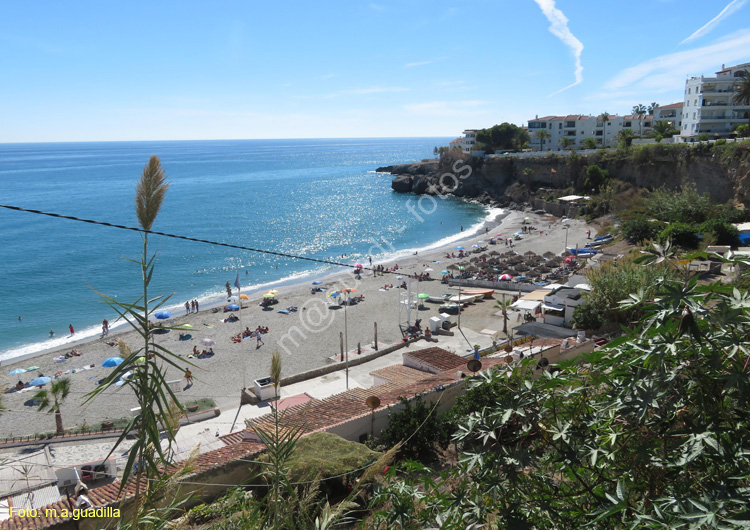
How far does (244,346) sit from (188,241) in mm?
30760

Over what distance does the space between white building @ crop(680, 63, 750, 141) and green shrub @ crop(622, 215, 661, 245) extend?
2789 centimetres

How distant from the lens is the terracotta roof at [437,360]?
15844 millimetres

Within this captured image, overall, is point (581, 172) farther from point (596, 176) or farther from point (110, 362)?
point (110, 362)

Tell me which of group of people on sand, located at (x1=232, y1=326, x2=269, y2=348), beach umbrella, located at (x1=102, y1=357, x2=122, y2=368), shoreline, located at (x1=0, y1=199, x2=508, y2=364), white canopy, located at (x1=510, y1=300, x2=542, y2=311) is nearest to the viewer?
beach umbrella, located at (x1=102, y1=357, x2=122, y2=368)

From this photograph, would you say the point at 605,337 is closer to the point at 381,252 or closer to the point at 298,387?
the point at 298,387

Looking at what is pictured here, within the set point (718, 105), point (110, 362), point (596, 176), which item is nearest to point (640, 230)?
point (596, 176)

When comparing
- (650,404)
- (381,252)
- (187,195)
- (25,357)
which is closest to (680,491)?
(650,404)

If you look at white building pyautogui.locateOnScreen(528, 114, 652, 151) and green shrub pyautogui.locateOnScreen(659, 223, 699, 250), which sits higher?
white building pyautogui.locateOnScreen(528, 114, 652, 151)

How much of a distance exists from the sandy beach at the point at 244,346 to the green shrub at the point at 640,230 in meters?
13.5

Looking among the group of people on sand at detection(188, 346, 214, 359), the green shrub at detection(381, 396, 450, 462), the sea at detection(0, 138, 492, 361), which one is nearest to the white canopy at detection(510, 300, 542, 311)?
the sea at detection(0, 138, 492, 361)

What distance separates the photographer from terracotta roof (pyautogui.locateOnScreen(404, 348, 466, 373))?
15.8m

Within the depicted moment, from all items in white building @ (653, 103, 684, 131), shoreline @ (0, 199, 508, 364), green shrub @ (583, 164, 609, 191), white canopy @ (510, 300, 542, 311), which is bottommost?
shoreline @ (0, 199, 508, 364)

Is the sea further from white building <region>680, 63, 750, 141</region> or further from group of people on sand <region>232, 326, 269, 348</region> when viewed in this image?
white building <region>680, 63, 750, 141</region>

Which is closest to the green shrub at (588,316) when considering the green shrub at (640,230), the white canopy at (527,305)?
the white canopy at (527,305)
